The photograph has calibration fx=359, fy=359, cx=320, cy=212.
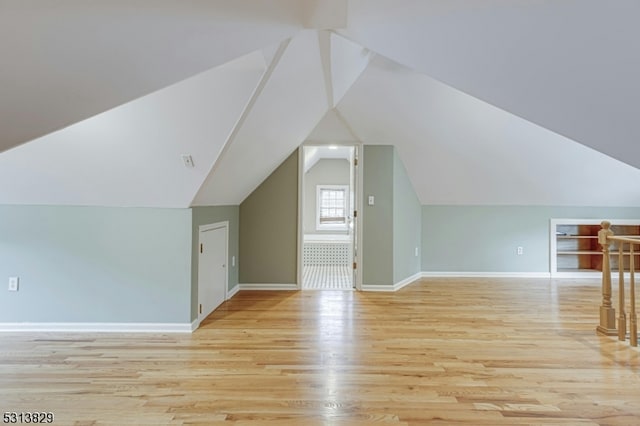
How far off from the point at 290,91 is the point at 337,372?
211cm

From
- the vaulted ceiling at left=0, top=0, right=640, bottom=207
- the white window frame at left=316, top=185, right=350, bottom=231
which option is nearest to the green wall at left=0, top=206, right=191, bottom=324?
the vaulted ceiling at left=0, top=0, right=640, bottom=207

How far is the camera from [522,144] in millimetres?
4363

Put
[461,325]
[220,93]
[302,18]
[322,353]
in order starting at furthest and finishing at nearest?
[461,325] < [322,353] < [220,93] < [302,18]

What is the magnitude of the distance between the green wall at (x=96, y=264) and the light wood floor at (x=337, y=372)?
237mm

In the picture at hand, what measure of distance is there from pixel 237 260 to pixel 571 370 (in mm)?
3592

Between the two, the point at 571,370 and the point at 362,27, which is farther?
the point at 571,370

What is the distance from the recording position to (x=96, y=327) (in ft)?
10.0

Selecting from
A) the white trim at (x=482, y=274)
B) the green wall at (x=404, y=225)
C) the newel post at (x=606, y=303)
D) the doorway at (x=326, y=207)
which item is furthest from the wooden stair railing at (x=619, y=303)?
the doorway at (x=326, y=207)

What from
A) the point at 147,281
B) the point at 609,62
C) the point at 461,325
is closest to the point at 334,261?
the point at 461,325

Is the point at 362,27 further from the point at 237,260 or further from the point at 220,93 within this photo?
the point at 237,260

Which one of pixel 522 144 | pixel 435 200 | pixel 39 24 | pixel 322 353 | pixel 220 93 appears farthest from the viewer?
pixel 435 200

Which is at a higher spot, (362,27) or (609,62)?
(362,27)

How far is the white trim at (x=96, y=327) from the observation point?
3039 mm

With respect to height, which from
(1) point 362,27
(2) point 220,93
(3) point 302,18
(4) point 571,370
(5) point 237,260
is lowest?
(4) point 571,370
